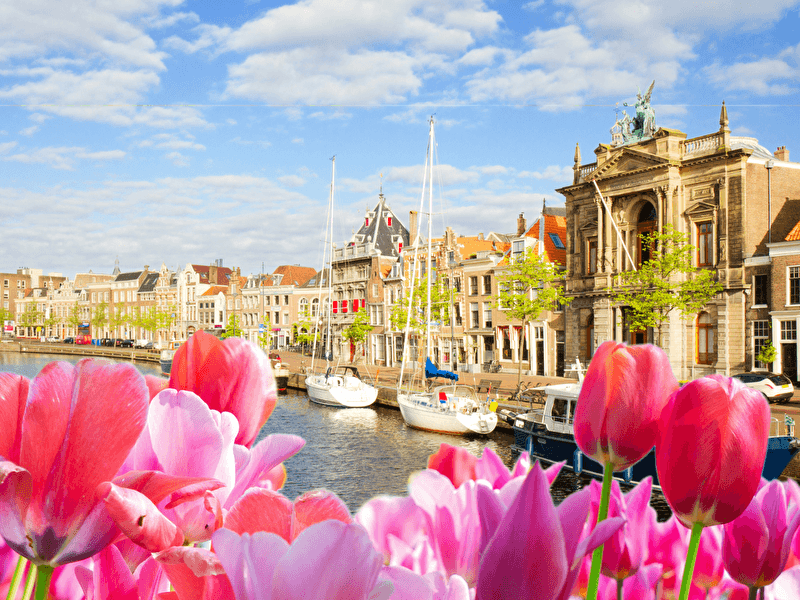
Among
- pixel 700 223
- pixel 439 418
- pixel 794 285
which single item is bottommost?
pixel 439 418

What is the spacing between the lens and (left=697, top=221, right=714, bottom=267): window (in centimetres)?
2827

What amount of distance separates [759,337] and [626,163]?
9.93m

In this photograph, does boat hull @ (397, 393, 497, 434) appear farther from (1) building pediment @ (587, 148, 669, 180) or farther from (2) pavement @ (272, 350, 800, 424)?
(1) building pediment @ (587, 148, 669, 180)

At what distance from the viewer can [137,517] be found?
22.1 inches

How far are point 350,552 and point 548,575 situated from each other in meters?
0.19

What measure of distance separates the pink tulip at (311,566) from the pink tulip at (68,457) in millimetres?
136

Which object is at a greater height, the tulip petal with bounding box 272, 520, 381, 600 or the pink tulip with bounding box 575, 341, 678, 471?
the pink tulip with bounding box 575, 341, 678, 471

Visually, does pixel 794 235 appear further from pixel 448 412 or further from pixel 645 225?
pixel 448 412

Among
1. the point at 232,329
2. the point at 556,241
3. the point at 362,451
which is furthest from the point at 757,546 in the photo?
the point at 232,329

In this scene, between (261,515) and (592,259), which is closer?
(261,515)

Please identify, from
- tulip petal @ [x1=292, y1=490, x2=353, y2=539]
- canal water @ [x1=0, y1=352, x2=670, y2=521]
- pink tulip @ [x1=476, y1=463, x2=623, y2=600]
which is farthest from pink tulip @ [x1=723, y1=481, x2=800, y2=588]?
canal water @ [x1=0, y1=352, x2=670, y2=521]

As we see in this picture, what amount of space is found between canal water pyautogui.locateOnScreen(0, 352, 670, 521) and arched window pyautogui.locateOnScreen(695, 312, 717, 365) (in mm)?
12098

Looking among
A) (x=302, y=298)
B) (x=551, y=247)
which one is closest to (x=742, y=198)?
(x=551, y=247)

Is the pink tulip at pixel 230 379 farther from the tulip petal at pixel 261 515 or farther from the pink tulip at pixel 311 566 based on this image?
the pink tulip at pixel 311 566
